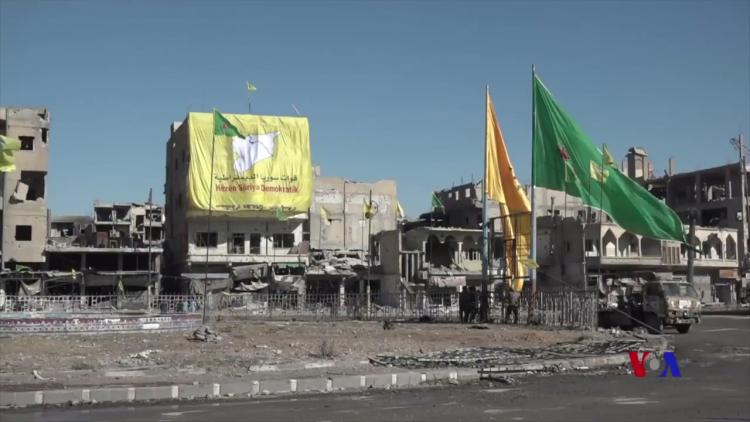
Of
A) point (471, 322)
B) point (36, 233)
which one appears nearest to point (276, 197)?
point (36, 233)

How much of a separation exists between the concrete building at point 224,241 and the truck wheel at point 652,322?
103ft

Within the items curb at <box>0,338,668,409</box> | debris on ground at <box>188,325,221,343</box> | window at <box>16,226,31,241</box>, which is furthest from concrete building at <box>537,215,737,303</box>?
curb at <box>0,338,668,409</box>

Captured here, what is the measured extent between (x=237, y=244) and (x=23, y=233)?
15.0 m

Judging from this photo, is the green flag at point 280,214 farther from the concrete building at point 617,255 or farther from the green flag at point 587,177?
the green flag at point 587,177

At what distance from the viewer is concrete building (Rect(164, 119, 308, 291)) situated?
57.0 meters

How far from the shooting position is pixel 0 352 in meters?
17.4

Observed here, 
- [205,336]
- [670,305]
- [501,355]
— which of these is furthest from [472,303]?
[205,336]

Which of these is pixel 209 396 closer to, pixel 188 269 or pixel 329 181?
pixel 188 269

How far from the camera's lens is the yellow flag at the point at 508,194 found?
3066 cm

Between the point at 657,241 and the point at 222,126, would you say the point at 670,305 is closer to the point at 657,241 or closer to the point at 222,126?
the point at 222,126

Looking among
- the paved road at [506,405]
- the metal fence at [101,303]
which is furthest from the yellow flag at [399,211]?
the paved road at [506,405]

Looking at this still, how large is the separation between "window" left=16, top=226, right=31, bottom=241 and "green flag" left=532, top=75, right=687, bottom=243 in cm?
4067

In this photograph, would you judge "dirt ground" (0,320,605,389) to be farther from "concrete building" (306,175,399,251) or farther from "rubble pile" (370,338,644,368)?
"concrete building" (306,175,399,251)

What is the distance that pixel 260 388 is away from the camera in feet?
45.0
